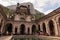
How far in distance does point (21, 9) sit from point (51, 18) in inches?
780

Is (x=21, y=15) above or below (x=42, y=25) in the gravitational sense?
above

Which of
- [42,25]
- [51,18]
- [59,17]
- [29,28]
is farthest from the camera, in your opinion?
[29,28]

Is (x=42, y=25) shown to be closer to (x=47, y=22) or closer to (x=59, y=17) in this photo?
(x=47, y=22)

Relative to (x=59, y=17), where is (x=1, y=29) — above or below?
below

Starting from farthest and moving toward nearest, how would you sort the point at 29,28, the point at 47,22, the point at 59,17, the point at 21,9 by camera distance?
the point at 21,9
the point at 29,28
the point at 47,22
the point at 59,17

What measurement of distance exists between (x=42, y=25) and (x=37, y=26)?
3260 mm

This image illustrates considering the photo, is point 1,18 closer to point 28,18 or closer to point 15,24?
point 15,24

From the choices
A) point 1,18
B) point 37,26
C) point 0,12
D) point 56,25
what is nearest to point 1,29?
point 1,18

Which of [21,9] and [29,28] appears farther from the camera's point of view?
[21,9]

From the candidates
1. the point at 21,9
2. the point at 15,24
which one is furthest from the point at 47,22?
the point at 21,9

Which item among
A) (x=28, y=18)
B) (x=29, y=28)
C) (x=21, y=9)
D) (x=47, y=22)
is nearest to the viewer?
(x=47, y=22)

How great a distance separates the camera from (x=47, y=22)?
25.2 m

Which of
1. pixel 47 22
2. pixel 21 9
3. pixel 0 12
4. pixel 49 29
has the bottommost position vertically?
pixel 49 29

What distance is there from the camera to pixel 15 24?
Result: 97.4 ft
